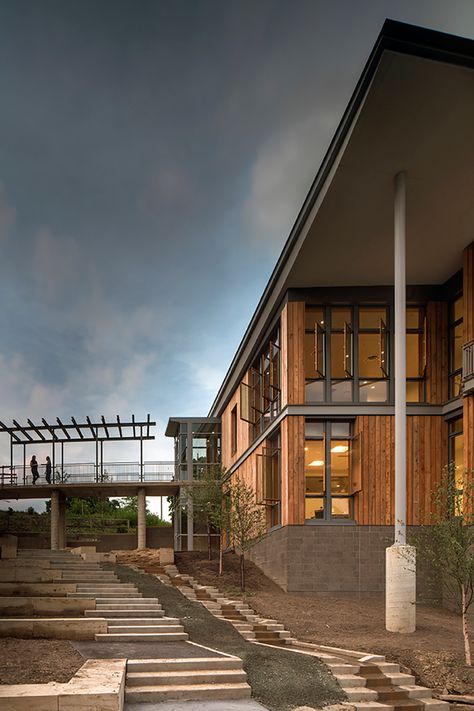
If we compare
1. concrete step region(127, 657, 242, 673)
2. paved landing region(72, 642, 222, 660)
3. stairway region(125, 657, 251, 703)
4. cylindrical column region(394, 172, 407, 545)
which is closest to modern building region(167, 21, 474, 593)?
cylindrical column region(394, 172, 407, 545)

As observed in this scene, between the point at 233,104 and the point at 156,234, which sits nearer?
the point at 233,104

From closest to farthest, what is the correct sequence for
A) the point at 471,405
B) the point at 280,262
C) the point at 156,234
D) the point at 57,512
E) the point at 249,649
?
the point at 249,649, the point at 471,405, the point at 280,262, the point at 156,234, the point at 57,512

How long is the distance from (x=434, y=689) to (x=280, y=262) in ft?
46.3

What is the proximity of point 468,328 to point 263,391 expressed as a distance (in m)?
9.86

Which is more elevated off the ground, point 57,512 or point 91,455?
point 91,455

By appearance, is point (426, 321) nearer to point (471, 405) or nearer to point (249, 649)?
point (471, 405)

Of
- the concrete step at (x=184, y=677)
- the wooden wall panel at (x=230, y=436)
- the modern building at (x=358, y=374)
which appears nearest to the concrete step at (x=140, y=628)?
the concrete step at (x=184, y=677)

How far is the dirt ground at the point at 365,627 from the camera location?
11.6 meters

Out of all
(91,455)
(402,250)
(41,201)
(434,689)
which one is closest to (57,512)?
(91,455)

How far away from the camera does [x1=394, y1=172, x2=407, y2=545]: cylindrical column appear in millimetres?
16203

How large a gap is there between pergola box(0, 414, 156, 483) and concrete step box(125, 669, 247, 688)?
2882cm

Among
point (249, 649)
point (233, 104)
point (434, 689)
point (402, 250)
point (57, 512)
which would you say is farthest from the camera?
point (57, 512)

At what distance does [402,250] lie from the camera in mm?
17016

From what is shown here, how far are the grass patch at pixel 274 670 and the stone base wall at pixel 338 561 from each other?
21.6ft
